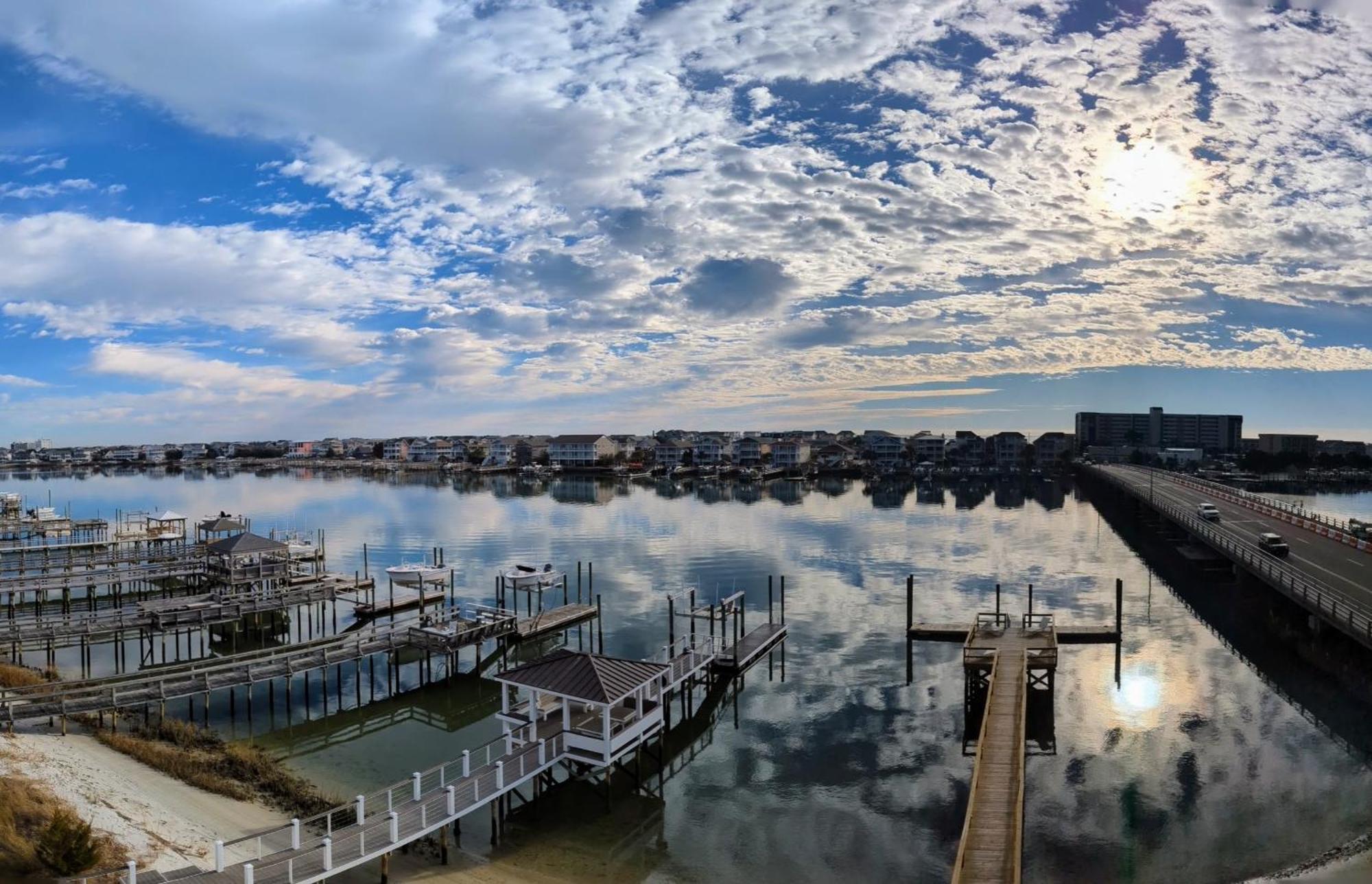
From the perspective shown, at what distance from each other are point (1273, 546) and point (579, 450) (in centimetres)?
13831

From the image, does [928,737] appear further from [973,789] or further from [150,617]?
[150,617]

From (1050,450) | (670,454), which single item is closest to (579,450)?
(670,454)

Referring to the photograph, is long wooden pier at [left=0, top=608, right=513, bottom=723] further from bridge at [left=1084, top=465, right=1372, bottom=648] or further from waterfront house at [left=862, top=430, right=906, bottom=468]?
waterfront house at [left=862, top=430, right=906, bottom=468]

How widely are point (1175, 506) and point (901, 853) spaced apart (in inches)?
2186

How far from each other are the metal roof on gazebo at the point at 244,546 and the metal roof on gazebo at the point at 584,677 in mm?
24091

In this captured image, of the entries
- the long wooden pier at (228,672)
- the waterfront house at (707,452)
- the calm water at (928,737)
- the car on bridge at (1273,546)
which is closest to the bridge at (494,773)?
the calm water at (928,737)

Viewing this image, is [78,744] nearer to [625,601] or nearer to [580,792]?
[580,792]

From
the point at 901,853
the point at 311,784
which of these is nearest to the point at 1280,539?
the point at 901,853

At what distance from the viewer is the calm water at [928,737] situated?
56.1ft

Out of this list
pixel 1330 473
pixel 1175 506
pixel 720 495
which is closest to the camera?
pixel 1175 506

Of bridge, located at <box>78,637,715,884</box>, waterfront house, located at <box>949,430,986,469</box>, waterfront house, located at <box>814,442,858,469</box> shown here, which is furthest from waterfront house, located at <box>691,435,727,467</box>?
bridge, located at <box>78,637,715,884</box>

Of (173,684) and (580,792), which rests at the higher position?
(173,684)

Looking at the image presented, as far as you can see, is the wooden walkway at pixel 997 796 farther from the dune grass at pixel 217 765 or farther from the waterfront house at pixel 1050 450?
the waterfront house at pixel 1050 450

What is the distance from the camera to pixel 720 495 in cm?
10731
